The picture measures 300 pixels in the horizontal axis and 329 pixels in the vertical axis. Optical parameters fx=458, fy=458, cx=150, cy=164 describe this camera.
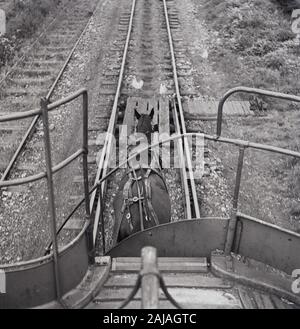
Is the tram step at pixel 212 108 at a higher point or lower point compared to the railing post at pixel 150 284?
lower

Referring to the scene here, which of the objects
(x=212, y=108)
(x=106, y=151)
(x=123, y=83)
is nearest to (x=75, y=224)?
(x=106, y=151)

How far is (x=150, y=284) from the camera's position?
264 centimetres

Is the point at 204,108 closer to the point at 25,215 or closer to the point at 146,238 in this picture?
the point at 25,215

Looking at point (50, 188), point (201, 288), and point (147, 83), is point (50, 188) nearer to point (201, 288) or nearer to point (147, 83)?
point (201, 288)

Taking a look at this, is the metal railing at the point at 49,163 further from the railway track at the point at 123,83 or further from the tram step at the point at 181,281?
the railway track at the point at 123,83

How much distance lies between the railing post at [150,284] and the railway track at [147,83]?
13.6ft

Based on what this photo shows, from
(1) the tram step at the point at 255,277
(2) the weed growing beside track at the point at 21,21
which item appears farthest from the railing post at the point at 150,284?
(2) the weed growing beside track at the point at 21,21

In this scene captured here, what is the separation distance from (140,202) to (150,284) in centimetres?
417

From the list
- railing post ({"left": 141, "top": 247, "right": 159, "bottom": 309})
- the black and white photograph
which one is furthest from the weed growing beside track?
railing post ({"left": 141, "top": 247, "right": 159, "bottom": 309})

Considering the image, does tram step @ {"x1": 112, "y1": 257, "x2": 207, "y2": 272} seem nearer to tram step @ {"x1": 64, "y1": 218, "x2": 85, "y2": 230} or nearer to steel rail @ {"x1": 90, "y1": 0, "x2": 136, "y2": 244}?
steel rail @ {"x1": 90, "y1": 0, "x2": 136, "y2": 244}

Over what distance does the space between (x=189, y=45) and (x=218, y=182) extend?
773 centimetres

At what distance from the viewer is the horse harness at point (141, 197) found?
6.68m

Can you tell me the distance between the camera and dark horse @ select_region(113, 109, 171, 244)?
22.0ft
